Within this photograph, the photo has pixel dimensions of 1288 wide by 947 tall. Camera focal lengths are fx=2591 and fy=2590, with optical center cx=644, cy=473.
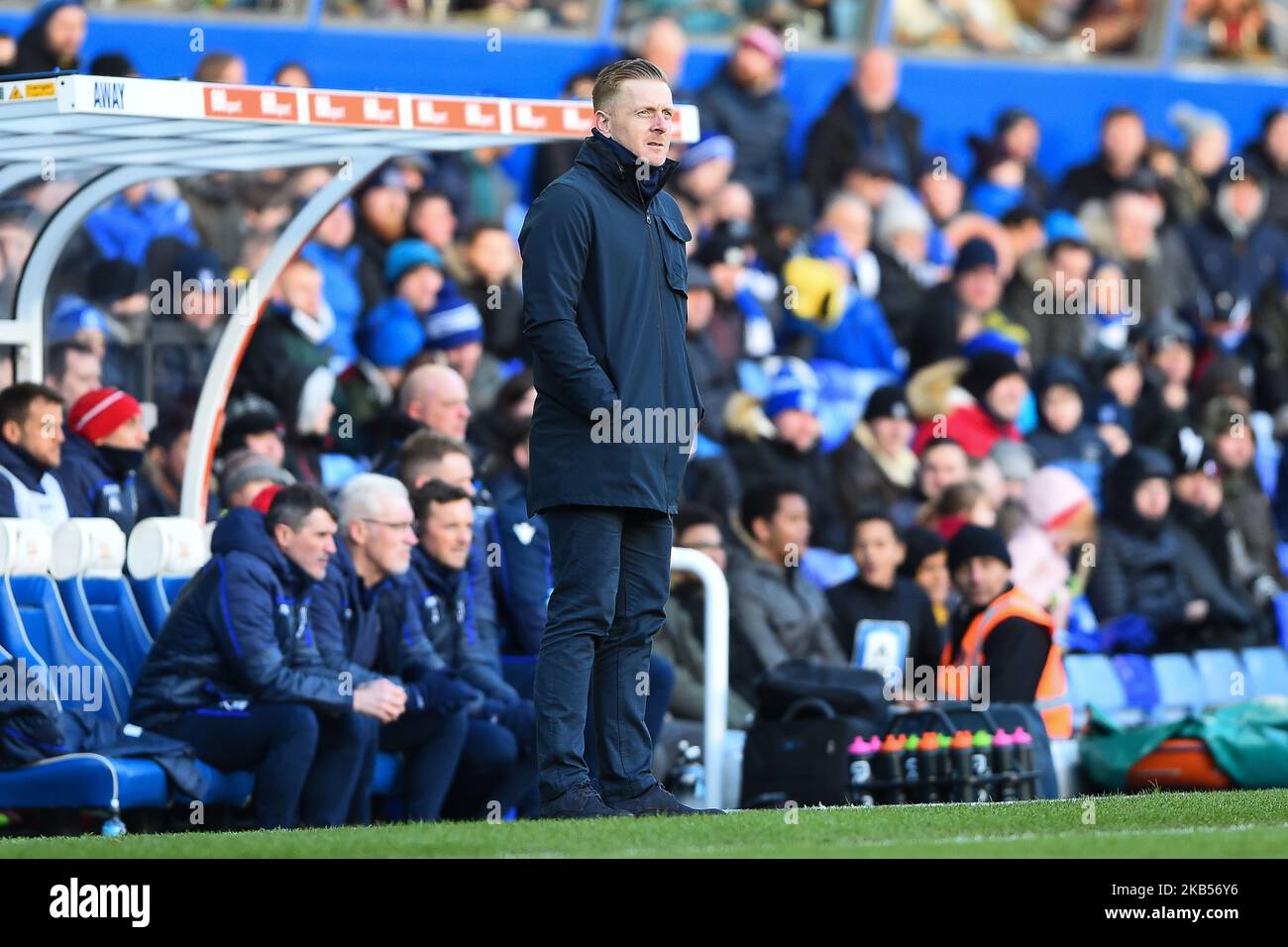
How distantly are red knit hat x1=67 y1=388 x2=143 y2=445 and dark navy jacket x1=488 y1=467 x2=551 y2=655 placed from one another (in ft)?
4.66

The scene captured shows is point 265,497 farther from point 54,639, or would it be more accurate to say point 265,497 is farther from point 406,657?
point 54,639

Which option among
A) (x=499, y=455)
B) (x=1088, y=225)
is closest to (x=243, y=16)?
(x=499, y=455)

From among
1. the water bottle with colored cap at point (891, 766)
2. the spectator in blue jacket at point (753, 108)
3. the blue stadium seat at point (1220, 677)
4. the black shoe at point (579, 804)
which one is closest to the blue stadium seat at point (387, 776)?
the water bottle with colored cap at point (891, 766)

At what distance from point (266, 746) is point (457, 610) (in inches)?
45.0

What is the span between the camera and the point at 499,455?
33.1 ft

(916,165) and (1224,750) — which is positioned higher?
(916,165)

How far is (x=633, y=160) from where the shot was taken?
264 inches

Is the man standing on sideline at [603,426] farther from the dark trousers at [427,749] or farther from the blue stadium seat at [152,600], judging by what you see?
the blue stadium seat at [152,600]

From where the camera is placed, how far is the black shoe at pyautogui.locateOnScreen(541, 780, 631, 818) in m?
6.62

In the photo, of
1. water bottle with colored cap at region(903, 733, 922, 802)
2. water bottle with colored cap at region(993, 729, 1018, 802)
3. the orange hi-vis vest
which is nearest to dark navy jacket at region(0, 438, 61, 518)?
water bottle with colored cap at region(903, 733, 922, 802)
